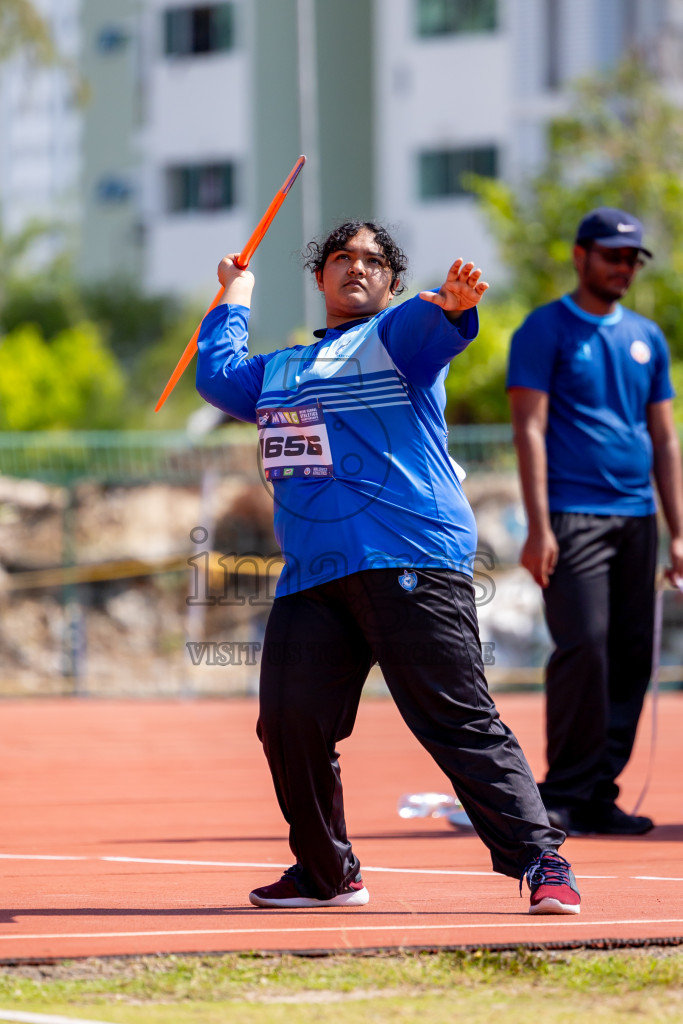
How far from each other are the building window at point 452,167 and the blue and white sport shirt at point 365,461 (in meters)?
26.0

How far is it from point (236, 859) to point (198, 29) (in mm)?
28797

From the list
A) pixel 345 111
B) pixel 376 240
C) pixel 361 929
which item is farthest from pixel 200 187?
pixel 361 929

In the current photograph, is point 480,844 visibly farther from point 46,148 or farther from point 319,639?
point 46,148

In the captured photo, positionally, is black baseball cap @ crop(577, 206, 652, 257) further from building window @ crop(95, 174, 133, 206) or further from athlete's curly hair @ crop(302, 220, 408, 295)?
building window @ crop(95, 174, 133, 206)

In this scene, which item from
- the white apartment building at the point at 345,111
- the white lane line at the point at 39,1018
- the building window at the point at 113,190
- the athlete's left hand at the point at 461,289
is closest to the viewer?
the white lane line at the point at 39,1018

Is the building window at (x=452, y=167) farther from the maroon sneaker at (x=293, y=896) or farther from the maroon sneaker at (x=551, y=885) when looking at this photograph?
the maroon sneaker at (x=551, y=885)

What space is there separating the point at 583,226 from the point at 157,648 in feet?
32.1

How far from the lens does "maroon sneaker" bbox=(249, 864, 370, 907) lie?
3992 millimetres

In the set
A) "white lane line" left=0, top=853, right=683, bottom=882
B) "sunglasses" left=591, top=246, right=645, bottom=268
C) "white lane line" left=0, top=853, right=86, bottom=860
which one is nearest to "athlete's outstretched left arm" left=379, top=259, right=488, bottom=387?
"white lane line" left=0, top=853, right=683, bottom=882

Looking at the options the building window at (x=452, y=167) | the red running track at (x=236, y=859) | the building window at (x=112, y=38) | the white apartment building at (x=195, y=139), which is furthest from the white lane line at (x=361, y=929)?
the building window at (x=112, y=38)

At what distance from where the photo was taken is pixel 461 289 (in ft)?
11.9

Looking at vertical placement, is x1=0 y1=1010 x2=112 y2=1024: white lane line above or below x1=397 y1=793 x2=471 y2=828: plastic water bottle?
above

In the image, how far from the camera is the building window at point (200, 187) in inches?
1232

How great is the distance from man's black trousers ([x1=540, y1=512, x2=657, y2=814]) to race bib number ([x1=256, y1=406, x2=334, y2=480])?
1.81 meters
